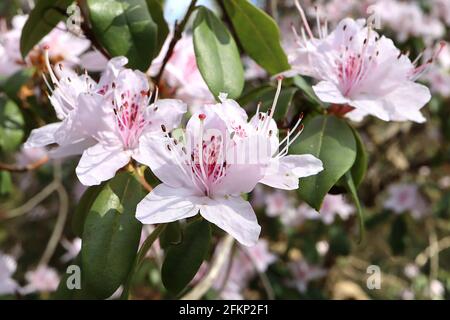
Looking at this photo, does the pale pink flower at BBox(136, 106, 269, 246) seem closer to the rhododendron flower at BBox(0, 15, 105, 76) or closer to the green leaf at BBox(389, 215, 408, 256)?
the rhododendron flower at BBox(0, 15, 105, 76)

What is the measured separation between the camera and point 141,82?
0.99 meters

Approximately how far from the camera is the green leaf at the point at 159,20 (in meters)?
1.13

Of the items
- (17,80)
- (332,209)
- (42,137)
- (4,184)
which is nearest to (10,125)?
(17,80)

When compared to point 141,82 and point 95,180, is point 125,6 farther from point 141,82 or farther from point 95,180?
point 95,180

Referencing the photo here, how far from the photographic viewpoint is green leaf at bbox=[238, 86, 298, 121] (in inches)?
43.4

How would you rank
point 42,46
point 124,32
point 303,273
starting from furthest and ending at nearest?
point 303,273, point 42,46, point 124,32

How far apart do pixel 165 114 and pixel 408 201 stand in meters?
1.69

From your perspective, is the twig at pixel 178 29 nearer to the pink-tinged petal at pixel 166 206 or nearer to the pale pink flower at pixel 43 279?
the pink-tinged petal at pixel 166 206

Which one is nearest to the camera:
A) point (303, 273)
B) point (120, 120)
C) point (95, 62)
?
point (120, 120)

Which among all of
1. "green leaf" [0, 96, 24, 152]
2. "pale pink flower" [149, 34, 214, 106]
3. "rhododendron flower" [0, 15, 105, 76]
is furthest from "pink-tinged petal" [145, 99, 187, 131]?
"green leaf" [0, 96, 24, 152]

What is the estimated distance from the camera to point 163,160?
883 mm

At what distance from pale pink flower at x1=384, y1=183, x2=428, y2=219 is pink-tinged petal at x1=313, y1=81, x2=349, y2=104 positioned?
4.85 ft

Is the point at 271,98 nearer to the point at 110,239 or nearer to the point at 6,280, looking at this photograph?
the point at 110,239

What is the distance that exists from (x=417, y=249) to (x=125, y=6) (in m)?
2.69
